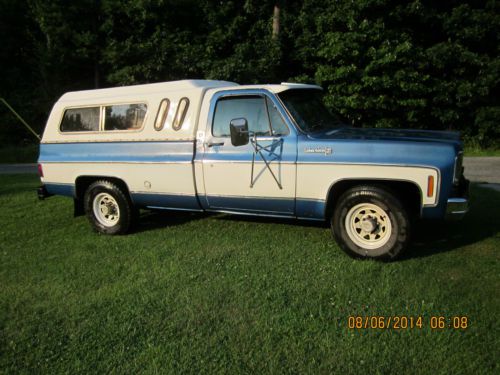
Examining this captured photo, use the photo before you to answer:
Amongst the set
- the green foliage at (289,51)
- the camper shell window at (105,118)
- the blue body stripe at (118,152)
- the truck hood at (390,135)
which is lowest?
the blue body stripe at (118,152)

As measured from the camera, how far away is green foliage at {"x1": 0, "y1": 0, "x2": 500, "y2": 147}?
Answer: 1614cm

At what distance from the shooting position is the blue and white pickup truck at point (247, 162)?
4738 mm

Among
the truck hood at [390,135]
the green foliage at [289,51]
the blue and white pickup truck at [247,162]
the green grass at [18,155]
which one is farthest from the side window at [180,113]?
the green grass at [18,155]

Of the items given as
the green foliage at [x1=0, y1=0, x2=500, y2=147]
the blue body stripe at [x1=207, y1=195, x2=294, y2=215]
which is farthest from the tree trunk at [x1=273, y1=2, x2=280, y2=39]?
the blue body stripe at [x1=207, y1=195, x2=294, y2=215]

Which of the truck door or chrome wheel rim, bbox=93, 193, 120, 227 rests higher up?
the truck door

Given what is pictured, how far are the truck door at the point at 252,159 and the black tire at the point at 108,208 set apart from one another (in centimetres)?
133

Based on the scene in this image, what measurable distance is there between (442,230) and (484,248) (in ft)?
2.50

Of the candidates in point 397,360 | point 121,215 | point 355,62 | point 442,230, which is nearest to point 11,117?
point 355,62

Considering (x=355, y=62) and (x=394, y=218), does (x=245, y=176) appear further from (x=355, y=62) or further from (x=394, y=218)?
(x=355, y=62)

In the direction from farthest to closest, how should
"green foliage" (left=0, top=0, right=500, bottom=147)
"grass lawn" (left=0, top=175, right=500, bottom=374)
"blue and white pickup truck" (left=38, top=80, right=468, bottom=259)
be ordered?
"green foliage" (left=0, top=0, right=500, bottom=147)
"blue and white pickup truck" (left=38, top=80, right=468, bottom=259)
"grass lawn" (left=0, top=175, right=500, bottom=374)

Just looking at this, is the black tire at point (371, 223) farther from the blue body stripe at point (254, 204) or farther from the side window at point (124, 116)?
the side window at point (124, 116)

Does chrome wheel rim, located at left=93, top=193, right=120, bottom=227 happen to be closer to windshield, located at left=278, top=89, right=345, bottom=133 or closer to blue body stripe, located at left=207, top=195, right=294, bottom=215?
blue body stripe, located at left=207, top=195, right=294, bottom=215

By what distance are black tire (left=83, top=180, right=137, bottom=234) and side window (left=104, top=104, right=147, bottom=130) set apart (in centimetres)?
84

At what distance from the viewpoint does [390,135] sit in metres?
5.15
